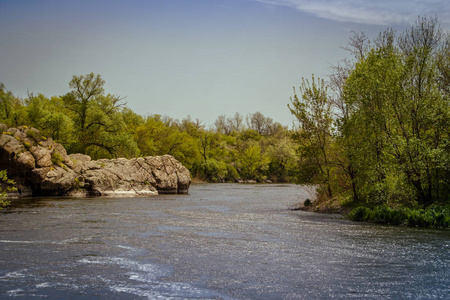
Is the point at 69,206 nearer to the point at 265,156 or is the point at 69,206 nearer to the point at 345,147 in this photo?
the point at 345,147

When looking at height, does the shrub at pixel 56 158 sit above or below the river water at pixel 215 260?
above

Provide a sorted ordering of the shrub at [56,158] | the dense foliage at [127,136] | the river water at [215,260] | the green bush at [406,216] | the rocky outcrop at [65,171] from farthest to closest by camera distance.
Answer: the dense foliage at [127,136], the shrub at [56,158], the rocky outcrop at [65,171], the green bush at [406,216], the river water at [215,260]

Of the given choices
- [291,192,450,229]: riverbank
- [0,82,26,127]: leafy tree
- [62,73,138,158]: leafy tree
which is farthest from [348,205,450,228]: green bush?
[0,82,26,127]: leafy tree

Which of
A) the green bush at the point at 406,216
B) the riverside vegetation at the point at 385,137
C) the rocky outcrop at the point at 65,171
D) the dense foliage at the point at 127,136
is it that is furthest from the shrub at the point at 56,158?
the green bush at the point at 406,216

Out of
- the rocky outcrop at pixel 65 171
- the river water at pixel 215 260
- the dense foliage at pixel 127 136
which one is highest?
the dense foliage at pixel 127 136

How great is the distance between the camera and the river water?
8.17 meters

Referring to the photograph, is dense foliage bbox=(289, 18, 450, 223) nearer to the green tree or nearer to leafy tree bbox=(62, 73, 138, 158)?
the green tree

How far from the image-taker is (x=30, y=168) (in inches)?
1156

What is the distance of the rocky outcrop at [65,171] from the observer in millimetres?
28984

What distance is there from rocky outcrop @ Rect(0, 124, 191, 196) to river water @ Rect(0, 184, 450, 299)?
447 inches

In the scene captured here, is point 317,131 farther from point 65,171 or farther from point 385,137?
point 65,171

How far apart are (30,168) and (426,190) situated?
26983 mm

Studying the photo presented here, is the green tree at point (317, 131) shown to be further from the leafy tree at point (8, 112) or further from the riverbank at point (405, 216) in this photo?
the leafy tree at point (8, 112)

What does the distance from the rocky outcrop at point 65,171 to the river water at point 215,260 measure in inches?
447
